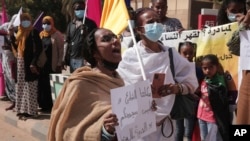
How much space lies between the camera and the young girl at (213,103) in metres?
4.17

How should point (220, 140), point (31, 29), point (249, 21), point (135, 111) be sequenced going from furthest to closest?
point (31, 29) → point (220, 140) → point (249, 21) → point (135, 111)

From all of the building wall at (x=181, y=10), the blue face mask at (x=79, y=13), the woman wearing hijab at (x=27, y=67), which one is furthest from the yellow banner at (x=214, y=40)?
the building wall at (x=181, y=10)

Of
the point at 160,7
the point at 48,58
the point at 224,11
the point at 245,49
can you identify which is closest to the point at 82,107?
the point at 245,49

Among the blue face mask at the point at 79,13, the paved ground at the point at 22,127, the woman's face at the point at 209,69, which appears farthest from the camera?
the paved ground at the point at 22,127

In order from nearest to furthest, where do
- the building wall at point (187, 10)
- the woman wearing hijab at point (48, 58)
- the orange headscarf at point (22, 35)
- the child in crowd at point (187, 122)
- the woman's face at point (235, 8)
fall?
the woman's face at point (235, 8) < the child in crowd at point (187, 122) < the orange headscarf at point (22, 35) < the woman wearing hijab at point (48, 58) < the building wall at point (187, 10)

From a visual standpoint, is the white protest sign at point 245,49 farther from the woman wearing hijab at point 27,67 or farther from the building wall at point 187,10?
the building wall at point 187,10

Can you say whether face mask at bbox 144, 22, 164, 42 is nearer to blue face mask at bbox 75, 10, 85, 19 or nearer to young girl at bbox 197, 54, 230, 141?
young girl at bbox 197, 54, 230, 141

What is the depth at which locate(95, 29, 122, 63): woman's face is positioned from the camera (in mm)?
2568

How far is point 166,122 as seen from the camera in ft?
10.3

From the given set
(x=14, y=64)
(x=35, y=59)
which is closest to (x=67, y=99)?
(x=35, y=59)

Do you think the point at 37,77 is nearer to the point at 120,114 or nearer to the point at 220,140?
the point at 220,140

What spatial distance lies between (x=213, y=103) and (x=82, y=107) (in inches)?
81.7

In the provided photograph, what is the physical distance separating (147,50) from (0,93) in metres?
7.62

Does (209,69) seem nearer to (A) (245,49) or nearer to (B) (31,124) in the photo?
(A) (245,49)
